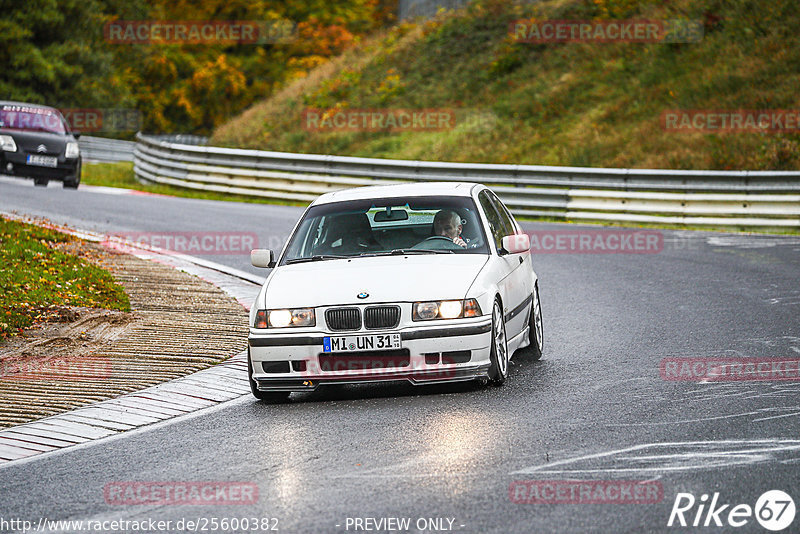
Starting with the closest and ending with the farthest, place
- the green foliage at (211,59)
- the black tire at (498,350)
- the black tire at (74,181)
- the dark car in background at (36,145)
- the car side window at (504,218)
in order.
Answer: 1. the black tire at (498,350)
2. the car side window at (504,218)
3. the dark car in background at (36,145)
4. the black tire at (74,181)
5. the green foliage at (211,59)

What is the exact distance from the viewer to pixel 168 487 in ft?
20.6

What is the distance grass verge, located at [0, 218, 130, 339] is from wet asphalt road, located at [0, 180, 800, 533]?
3.79 m

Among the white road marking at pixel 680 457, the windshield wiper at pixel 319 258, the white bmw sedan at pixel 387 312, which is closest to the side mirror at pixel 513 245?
the white bmw sedan at pixel 387 312

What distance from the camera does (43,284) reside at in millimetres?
12820

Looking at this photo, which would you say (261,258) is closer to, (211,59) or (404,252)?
(404,252)

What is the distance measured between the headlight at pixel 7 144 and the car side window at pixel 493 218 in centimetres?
1716

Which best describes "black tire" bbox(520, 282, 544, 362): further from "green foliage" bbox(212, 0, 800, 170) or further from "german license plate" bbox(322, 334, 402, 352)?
"green foliage" bbox(212, 0, 800, 170)

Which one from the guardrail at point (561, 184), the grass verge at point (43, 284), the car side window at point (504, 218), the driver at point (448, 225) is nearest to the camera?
the driver at point (448, 225)

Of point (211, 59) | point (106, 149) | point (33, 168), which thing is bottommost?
point (106, 149)

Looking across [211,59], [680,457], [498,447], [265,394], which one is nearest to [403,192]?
[265,394]

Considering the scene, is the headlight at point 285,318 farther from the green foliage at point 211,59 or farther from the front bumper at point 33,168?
the green foliage at point 211,59

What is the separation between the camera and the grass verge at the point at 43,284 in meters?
11.5

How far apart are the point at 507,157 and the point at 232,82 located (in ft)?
112

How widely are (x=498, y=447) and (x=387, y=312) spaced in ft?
5.73
